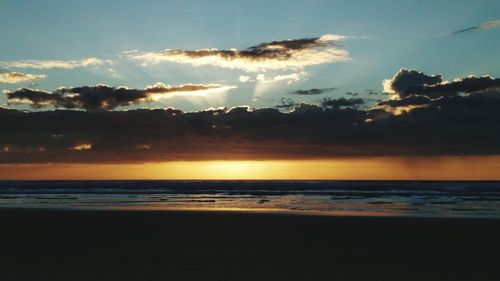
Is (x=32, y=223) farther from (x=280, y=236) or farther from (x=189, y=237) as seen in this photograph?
(x=280, y=236)

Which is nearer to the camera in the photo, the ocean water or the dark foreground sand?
the dark foreground sand

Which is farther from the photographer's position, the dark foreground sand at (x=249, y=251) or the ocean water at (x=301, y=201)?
the ocean water at (x=301, y=201)

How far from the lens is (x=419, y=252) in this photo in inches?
564

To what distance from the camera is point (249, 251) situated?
14.5m

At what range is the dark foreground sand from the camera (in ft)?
37.6

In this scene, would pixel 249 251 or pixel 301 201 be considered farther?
pixel 301 201

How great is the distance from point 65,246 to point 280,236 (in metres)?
6.97

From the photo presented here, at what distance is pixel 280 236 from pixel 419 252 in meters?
5.04

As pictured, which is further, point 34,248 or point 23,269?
point 34,248

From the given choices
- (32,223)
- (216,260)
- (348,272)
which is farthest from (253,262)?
(32,223)

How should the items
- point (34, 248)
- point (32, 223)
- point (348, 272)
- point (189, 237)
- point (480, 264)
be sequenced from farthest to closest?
point (32, 223), point (189, 237), point (34, 248), point (480, 264), point (348, 272)

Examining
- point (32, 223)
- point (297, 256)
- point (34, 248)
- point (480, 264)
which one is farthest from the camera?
point (32, 223)

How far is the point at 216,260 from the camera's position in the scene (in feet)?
42.7

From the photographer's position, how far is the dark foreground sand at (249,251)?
11.5 m
